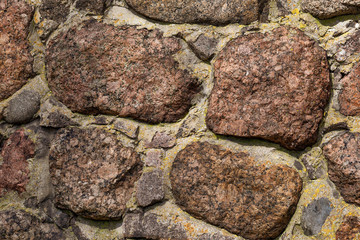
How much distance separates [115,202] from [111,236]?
0.39 feet

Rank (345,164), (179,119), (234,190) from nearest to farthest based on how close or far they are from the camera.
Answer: (345,164) → (234,190) → (179,119)

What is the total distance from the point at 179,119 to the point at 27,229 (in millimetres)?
644

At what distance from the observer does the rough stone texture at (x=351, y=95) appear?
1.08m

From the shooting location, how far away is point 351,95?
1.09m

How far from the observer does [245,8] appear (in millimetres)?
1203

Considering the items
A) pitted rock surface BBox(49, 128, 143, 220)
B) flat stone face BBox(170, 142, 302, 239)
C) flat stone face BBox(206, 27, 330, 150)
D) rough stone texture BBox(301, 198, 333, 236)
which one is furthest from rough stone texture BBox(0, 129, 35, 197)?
rough stone texture BBox(301, 198, 333, 236)

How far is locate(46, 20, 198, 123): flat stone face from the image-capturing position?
1257 millimetres

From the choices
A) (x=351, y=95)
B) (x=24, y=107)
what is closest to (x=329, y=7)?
(x=351, y=95)

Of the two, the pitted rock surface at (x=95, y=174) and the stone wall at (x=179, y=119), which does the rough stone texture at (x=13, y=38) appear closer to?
the stone wall at (x=179, y=119)

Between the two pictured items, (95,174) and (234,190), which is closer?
(234,190)

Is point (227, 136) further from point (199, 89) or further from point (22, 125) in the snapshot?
point (22, 125)

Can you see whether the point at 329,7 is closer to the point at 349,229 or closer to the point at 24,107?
the point at 349,229

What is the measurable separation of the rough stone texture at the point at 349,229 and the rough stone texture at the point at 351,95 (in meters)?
0.28

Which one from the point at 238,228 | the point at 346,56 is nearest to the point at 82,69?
the point at 238,228
